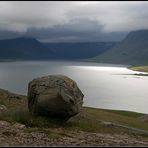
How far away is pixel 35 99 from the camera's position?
2858cm

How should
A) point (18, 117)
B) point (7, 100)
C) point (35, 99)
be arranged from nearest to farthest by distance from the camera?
point (18, 117) < point (35, 99) < point (7, 100)

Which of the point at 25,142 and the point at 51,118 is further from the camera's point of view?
the point at 51,118

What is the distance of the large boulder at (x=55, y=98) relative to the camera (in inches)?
1075

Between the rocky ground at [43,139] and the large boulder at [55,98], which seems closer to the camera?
the rocky ground at [43,139]

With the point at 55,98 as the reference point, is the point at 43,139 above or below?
below

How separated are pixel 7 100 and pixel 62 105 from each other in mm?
21001

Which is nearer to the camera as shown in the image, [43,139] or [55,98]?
[43,139]

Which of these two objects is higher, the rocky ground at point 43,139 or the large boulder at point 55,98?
the large boulder at point 55,98

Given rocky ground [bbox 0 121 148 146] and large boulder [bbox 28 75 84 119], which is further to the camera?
large boulder [bbox 28 75 84 119]

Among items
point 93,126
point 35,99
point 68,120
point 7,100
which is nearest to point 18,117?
point 35,99

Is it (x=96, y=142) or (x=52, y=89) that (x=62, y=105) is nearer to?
(x=52, y=89)

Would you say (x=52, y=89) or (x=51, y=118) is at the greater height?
(x=52, y=89)

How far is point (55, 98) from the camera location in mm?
27172

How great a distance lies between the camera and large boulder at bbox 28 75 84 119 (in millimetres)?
27312
